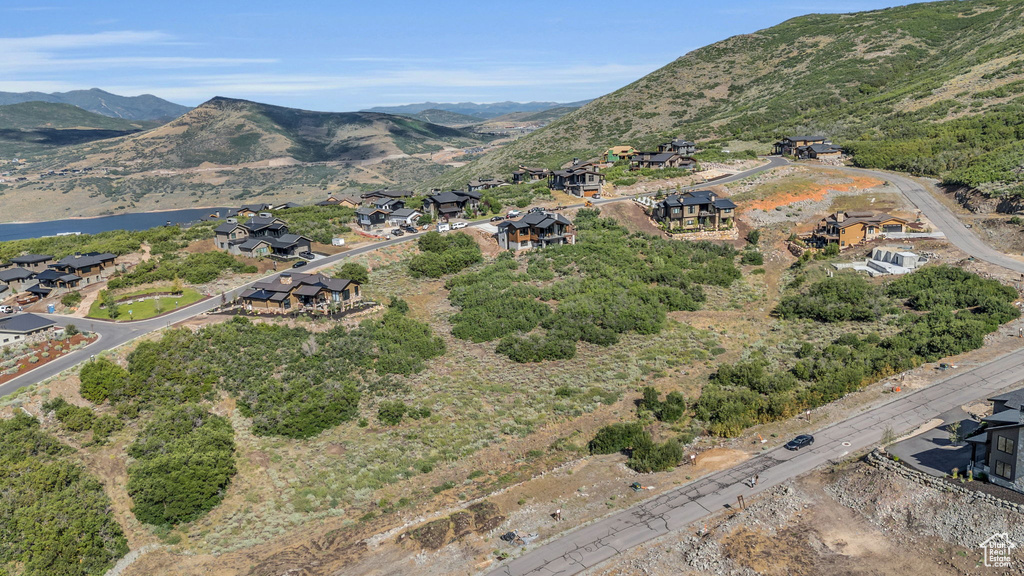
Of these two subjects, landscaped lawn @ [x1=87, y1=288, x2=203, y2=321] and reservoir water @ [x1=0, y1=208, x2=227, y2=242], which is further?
reservoir water @ [x1=0, y1=208, x2=227, y2=242]

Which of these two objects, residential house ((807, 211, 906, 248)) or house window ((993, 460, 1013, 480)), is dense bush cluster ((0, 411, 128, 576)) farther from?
residential house ((807, 211, 906, 248))

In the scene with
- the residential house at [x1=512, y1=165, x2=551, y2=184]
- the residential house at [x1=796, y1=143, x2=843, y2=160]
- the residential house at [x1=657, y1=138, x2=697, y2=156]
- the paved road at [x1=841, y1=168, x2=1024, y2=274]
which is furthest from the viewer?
the residential house at [x1=512, y1=165, x2=551, y2=184]

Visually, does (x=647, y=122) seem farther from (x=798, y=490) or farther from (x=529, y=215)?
(x=798, y=490)

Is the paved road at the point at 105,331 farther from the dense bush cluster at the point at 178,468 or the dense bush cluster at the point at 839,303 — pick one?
the dense bush cluster at the point at 839,303

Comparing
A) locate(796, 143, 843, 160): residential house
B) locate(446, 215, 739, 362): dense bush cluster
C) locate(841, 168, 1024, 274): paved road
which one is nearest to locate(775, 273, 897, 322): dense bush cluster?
locate(446, 215, 739, 362): dense bush cluster

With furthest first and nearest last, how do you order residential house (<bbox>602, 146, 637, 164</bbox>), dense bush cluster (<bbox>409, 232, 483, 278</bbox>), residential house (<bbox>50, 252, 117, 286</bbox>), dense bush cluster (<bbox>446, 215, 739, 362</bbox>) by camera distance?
Result: residential house (<bbox>602, 146, 637, 164</bbox>)
dense bush cluster (<bbox>409, 232, 483, 278</bbox>)
residential house (<bbox>50, 252, 117, 286</bbox>)
dense bush cluster (<bbox>446, 215, 739, 362</bbox>)

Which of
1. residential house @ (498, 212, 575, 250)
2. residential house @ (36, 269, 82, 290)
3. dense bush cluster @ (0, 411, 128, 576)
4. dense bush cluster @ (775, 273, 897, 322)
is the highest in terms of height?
residential house @ (498, 212, 575, 250)

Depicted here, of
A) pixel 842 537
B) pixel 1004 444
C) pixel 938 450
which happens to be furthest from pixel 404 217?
pixel 1004 444

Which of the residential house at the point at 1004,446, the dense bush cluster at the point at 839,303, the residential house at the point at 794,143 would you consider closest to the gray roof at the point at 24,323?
the residential house at the point at 1004,446
